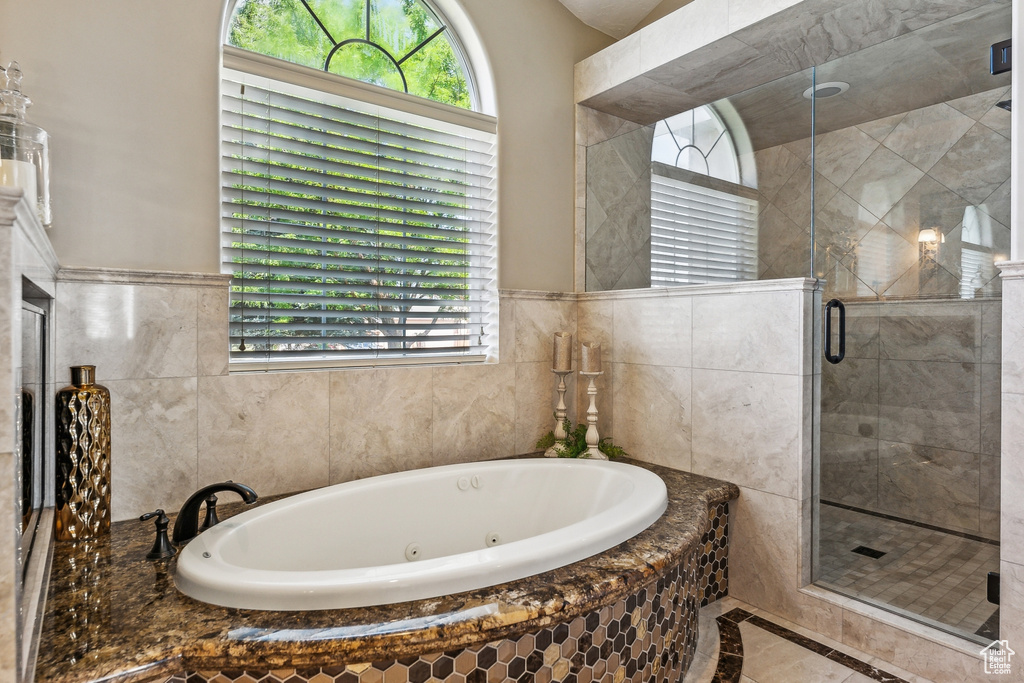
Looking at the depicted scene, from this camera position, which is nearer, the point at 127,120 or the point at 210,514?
the point at 210,514

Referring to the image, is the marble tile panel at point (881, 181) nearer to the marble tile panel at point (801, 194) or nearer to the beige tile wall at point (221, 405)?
the marble tile panel at point (801, 194)

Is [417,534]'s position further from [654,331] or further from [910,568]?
[910,568]

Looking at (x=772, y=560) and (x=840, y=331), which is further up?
(x=840, y=331)

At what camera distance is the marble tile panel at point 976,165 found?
5.56 ft

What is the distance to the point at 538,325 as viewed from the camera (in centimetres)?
283

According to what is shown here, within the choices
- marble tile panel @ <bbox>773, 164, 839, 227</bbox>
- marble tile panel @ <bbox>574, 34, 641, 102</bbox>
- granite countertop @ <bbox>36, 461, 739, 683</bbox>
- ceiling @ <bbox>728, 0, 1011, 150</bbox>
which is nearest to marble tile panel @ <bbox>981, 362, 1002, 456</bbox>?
marble tile panel @ <bbox>773, 164, 839, 227</bbox>

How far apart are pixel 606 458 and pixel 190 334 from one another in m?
1.74

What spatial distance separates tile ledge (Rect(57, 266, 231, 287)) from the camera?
1718 mm

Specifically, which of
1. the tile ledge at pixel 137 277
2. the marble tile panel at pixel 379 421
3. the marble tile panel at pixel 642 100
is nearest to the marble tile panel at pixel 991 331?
the marble tile panel at pixel 642 100

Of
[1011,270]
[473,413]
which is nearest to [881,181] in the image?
[1011,270]

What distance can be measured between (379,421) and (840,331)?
181cm

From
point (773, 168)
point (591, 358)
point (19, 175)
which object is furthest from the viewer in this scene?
point (591, 358)

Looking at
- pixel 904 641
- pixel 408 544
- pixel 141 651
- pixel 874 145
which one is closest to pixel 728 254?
pixel 874 145

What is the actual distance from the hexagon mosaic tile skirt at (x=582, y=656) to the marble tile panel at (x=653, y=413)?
29.9 inches
